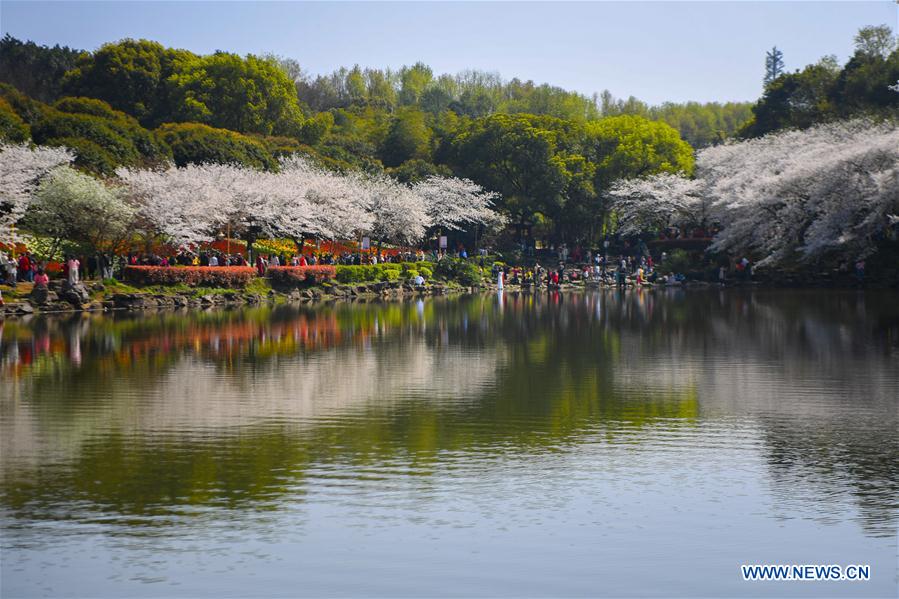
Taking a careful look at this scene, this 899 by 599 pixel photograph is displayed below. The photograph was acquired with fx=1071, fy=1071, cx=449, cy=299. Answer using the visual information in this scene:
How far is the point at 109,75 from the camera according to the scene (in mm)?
93688

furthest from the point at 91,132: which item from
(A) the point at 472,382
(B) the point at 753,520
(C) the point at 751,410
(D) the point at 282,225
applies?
(B) the point at 753,520

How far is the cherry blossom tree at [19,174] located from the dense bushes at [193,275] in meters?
5.80

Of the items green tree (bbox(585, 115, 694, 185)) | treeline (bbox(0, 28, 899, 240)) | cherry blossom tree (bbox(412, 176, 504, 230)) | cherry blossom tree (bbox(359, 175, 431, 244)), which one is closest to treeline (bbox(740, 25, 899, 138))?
treeline (bbox(0, 28, 899, 240))

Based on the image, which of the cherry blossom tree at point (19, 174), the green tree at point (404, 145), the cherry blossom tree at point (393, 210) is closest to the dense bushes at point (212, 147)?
the cherry blossom tree at point (393, 210)

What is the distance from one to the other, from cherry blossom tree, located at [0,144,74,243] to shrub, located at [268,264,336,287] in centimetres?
1220

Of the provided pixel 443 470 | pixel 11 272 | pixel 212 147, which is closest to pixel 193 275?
pixel 11 272

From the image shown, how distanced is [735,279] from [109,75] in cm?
5667

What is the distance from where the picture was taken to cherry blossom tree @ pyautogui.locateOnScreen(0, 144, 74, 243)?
4799 centimetres

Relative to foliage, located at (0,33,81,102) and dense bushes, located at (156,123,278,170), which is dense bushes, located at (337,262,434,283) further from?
foliage, located at (0,33,81,102)

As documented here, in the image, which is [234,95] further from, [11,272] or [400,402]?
[400,402]

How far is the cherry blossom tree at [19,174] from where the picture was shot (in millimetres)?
47987

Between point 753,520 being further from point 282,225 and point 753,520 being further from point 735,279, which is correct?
point 735,279

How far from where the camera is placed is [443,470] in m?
14.9

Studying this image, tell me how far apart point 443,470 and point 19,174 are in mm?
41402
